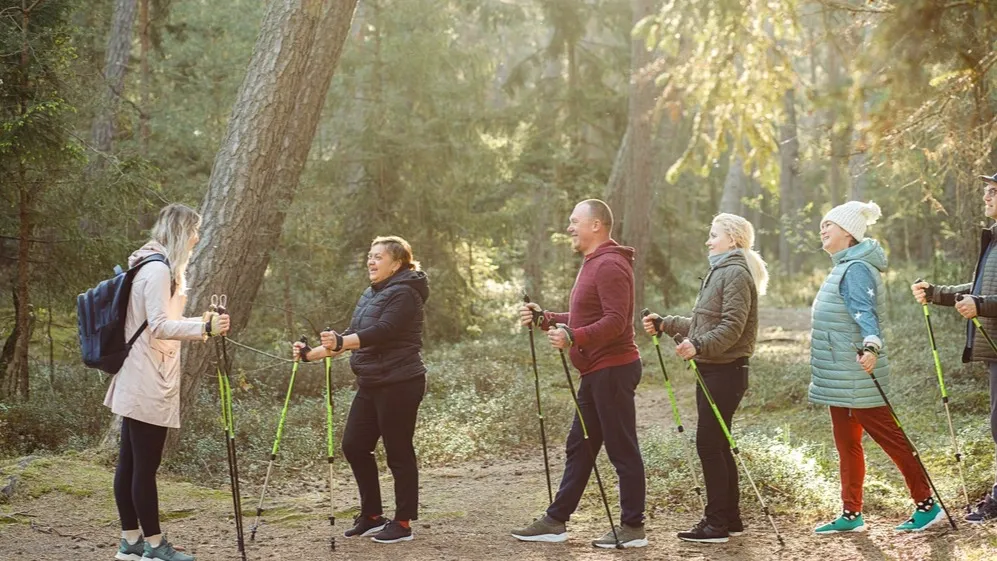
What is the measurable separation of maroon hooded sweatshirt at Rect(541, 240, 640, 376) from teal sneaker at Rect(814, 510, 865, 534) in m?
1.73

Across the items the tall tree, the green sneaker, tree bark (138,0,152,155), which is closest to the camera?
the green sneaker

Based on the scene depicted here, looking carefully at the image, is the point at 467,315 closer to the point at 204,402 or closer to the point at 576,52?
the point at 576,52

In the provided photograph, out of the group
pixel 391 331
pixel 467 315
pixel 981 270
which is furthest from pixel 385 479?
pixel 467 315

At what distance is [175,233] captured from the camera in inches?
218

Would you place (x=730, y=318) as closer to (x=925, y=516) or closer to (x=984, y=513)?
(x=925, y=516)

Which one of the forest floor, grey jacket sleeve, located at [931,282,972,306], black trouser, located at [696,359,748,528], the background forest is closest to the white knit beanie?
the background forest

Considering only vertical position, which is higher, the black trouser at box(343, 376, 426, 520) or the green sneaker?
the black trouser at box(343, 376, 426, 520)

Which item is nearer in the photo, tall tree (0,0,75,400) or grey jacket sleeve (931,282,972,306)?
grey jacket sleeve (931,282,972,306)

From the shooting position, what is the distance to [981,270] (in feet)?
20.1

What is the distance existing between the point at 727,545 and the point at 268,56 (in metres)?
5.58

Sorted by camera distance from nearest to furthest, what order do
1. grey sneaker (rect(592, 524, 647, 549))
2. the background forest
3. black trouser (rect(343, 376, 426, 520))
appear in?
1. the background forest
2. grey sneaker (rect(592, 524, 647, 549))
3. black trouser (rect(343, 376, 426, 520))

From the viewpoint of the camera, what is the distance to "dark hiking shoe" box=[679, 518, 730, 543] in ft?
20.0

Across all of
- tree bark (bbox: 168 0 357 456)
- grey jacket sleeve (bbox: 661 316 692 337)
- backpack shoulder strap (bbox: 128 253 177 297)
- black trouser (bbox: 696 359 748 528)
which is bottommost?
black trouser (bbox: 696 359 748 528)

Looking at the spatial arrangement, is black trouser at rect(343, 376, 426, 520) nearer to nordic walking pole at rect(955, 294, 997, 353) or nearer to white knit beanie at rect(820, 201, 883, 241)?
white knit beanie at rect(820, 201, 883, 241)
